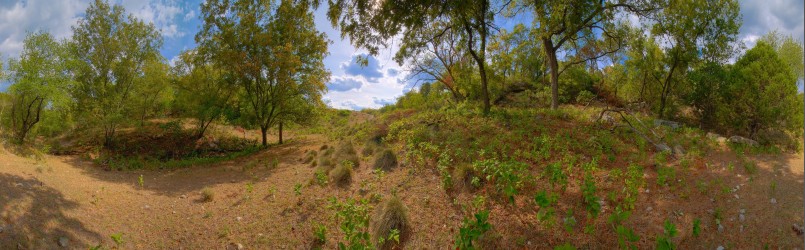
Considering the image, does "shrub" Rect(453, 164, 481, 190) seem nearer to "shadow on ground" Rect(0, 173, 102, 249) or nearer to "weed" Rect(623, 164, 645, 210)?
A: "weed" Rect(623, 164, 645, 210)

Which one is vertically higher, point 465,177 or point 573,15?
point 573,15

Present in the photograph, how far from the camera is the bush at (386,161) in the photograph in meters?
10.5

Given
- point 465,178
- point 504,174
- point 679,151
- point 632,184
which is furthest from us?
point 679,151

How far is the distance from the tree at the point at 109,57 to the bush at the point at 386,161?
16.7 metres

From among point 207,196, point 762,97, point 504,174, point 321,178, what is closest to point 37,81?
point 207,196

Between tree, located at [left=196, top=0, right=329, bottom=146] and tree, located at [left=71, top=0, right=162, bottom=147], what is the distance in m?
6.72

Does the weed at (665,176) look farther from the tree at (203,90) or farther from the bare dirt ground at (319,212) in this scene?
the tree at (203,90)

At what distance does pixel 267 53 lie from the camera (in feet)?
60.0

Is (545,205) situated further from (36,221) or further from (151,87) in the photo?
(151,87)

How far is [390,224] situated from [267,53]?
14.1 meters

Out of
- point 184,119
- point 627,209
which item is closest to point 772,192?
point 627,209

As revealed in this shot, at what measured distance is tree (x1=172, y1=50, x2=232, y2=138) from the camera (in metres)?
19.7

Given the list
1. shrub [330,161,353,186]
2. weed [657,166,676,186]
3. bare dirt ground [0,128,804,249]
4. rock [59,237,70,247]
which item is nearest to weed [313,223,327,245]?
bare dirt ground [0,128,804,249]

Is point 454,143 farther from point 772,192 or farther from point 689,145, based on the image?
point 772,192
